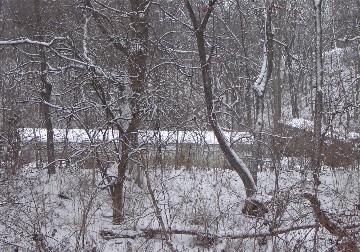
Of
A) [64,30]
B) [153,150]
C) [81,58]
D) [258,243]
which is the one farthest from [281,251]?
[64,30]

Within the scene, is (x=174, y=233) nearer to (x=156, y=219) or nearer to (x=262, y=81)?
(x=156, y=219)

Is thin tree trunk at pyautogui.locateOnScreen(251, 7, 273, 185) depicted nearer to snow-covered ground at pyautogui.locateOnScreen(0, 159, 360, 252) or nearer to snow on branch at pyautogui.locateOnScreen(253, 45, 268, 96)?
snow on branch at pyautogui.locateOnScreen(253, 45, 268, 96)

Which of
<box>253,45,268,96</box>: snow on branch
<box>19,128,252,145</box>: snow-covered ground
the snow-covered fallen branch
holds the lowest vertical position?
the snow-covered fallen branch

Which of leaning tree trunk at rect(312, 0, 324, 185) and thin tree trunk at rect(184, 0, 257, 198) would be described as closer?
leaning tree trunk at rect(312, 0, 324, 185)

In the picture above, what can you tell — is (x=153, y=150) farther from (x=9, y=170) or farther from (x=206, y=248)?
(x=9, y=170)

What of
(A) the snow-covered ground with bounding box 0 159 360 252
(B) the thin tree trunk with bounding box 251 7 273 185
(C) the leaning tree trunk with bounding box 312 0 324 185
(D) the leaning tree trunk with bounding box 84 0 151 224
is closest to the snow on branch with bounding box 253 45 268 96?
(B) the thin tree trunk with bounding box 251 7 273 185

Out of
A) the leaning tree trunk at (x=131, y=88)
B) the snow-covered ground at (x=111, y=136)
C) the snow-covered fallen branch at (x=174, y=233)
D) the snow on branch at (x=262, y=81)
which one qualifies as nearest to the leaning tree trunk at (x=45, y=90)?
the snow-covered ground at (x=111, y=136)

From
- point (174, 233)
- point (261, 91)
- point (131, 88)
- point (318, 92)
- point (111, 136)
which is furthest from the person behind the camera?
point (261, 91)

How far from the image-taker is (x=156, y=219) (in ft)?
27.3

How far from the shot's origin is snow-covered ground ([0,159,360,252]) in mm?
6836

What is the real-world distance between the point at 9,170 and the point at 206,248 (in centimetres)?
458

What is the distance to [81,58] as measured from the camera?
28.2 feet

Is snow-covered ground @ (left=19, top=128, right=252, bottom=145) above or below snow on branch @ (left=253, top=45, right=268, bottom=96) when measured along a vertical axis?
below

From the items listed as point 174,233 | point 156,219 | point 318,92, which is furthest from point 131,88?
point 318,92
